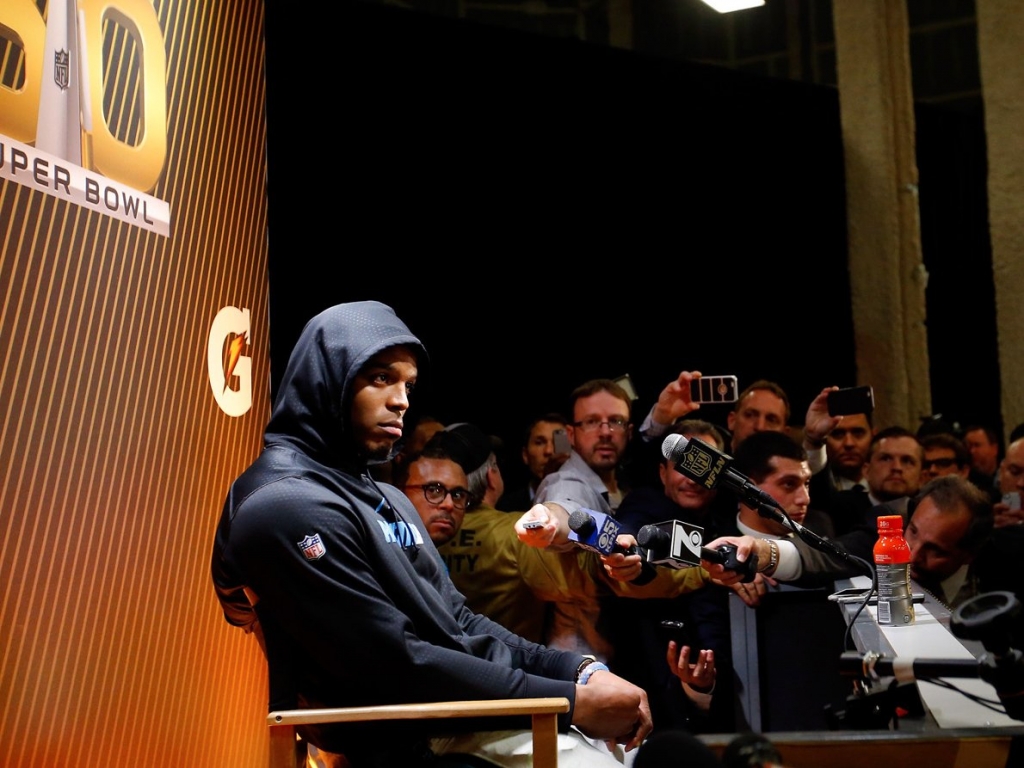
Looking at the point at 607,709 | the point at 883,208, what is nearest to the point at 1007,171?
the point at 883,208

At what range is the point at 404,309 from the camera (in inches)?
237

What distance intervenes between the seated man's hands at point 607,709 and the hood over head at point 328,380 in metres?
A: 0.73

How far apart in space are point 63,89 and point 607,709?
196 cm

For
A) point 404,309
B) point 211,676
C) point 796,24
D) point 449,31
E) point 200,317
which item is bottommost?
point 211,676

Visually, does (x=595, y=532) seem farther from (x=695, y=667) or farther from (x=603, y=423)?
(x=603, y=423)

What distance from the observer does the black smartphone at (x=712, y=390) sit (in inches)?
177

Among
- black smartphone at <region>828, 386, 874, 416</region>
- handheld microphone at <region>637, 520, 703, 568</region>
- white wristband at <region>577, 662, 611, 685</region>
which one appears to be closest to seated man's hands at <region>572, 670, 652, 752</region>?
white wristband at <region>577, 662, 611, 685</region>

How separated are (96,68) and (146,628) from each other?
152cm

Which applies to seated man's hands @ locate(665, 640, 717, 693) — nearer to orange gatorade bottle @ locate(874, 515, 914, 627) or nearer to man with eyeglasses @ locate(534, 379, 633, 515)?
orange gatorade bottle @ locate(874, 515, 914, 627)

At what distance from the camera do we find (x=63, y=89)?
280 centimetres

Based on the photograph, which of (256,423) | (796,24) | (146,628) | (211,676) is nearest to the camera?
(146,628)

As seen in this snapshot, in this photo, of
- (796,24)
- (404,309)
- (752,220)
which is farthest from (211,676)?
(796,24)

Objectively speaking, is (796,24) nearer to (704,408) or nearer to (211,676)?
(704,408)

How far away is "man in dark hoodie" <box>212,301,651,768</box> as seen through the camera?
2264 millimetres
